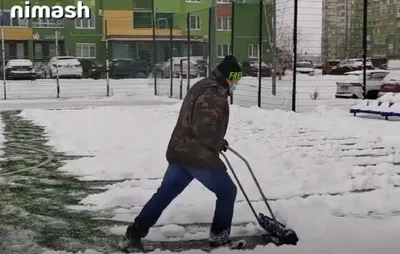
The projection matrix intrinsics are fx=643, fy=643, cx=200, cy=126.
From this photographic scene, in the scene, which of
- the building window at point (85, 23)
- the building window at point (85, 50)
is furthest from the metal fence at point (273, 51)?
the building window at point (85, 23)

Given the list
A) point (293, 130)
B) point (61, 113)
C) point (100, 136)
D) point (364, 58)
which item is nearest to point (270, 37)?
point (364, 58)

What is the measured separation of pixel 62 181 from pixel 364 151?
499 cm

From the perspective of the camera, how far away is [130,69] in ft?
113

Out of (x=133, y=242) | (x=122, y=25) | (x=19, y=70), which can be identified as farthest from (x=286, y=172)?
(x=122, y=25)

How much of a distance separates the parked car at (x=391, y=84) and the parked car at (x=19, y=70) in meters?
19.0

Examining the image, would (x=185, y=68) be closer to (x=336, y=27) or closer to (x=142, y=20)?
(x=336, y=27)

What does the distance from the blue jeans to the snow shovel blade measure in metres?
0.45

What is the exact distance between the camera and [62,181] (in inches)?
326

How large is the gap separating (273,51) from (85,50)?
79.9ft

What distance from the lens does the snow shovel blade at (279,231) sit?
5.48 metres

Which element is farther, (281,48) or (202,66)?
(281,48)

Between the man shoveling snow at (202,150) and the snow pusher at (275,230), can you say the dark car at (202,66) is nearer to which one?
the snow pusher at (275,230)

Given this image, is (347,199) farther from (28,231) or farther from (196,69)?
(196,69)

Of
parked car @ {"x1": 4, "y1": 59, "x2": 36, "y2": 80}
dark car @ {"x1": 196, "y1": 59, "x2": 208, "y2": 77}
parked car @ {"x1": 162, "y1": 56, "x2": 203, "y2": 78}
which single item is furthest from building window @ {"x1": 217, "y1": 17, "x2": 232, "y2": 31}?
dark car @ {"x1": 196, "y1": 59, "x2": 208, "y2": 77}
